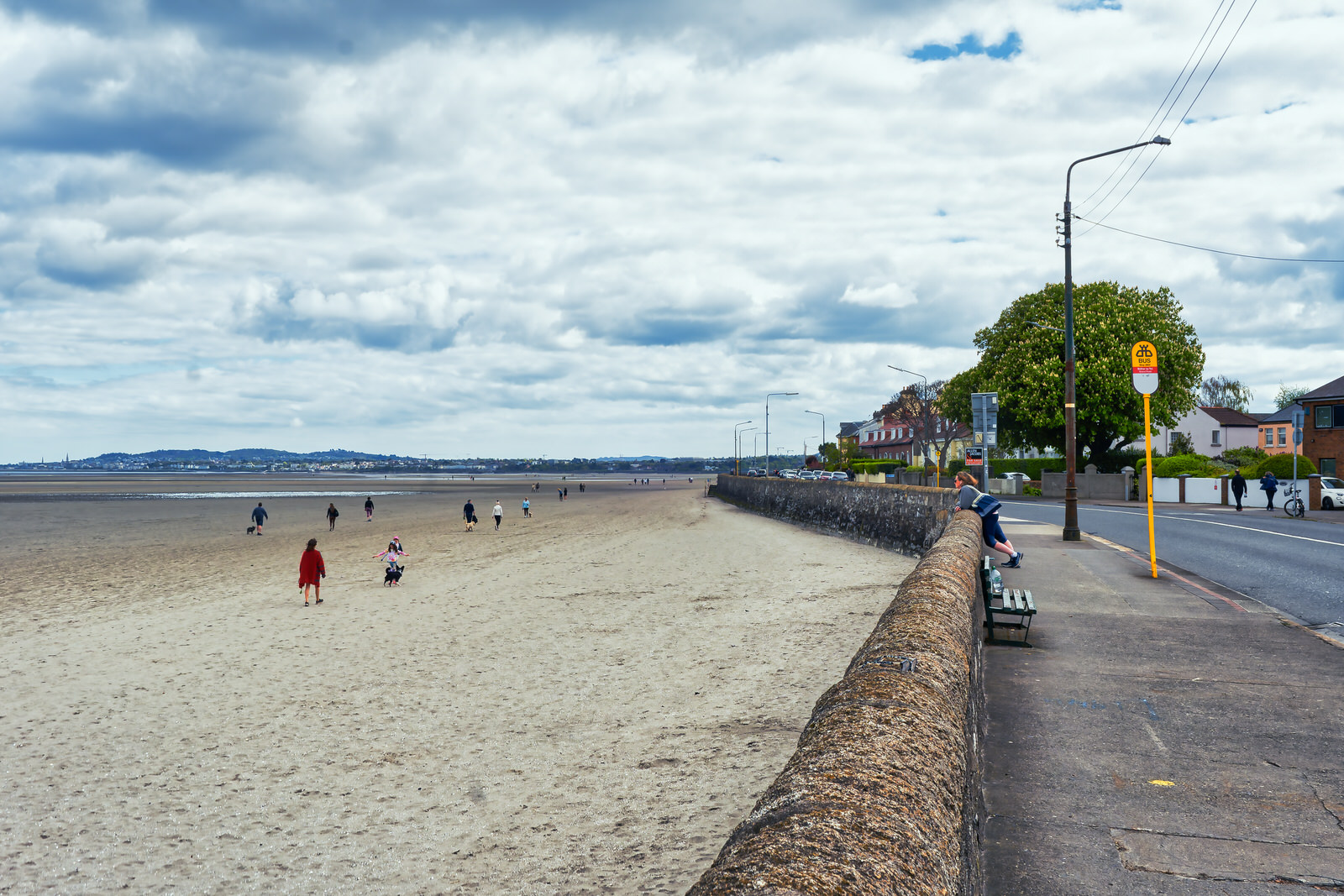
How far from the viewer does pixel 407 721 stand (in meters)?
10.5

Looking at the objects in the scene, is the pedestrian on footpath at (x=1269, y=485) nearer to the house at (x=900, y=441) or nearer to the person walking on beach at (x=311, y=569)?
the person walking on beach at (x=311, y=569)

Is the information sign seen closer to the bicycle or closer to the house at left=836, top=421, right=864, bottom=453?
the bicycle

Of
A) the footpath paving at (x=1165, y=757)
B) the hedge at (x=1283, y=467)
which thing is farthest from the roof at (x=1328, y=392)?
the footpath paving at (x=1165, y=757)

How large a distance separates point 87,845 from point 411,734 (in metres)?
3.29

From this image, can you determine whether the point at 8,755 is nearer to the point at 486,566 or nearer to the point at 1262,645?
the point at 1262,645

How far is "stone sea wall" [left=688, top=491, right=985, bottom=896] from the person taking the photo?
208cm

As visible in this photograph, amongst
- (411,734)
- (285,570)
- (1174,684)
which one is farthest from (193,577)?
(1174,684)

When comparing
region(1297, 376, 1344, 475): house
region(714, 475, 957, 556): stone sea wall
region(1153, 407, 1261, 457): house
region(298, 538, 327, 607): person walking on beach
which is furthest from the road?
region(1153, 407, 1261, 457): house

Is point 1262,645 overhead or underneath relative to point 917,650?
underneath

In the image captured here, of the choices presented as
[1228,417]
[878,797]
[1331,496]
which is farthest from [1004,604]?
[1228,417]

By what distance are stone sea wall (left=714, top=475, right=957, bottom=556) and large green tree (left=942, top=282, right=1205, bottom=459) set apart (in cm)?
1704

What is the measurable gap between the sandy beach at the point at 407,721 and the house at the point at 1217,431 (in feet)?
261

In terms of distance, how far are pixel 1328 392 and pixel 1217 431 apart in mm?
40666

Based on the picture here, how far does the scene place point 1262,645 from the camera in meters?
9.12
